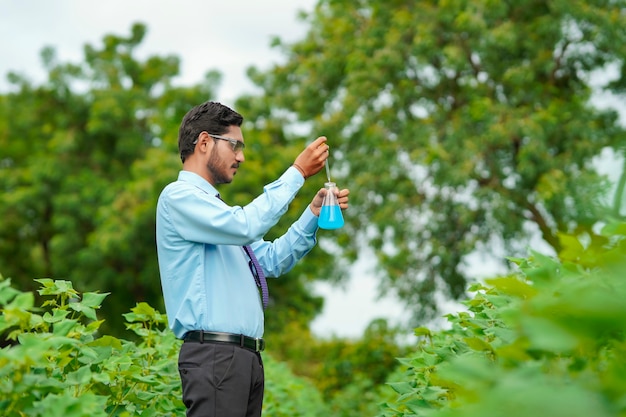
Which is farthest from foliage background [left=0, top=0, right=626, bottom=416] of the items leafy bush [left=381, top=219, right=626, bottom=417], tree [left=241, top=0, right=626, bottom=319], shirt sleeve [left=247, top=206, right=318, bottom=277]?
leafy bush [left=381, top=219, right=626, bottom=417]

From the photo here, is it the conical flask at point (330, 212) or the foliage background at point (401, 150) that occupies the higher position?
the foliage background at point (401, 150)

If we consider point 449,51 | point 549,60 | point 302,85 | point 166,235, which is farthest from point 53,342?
point 302,85

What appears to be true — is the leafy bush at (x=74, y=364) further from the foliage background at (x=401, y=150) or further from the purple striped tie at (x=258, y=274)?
the foliage background at (x=401, y=150)

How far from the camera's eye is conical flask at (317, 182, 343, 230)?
3.84 meters

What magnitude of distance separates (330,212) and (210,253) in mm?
616

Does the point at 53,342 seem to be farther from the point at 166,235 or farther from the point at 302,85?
the point at 302,85

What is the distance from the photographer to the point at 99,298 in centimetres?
328

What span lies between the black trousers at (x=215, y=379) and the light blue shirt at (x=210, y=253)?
83mm

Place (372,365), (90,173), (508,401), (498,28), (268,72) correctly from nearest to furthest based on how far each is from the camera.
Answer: (508,401) → (498,28) → (372,365) → (268,72) → (90,173)

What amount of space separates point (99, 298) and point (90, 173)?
816 inches

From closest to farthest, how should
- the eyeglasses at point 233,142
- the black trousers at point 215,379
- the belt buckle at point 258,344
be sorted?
the black trousers at point 215,379, the belt buckle at point 258,344, the eyeglasses at point 233,142

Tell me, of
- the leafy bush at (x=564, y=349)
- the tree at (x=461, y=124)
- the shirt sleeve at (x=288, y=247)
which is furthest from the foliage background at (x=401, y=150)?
the leafy bush at (x=564, y=349)

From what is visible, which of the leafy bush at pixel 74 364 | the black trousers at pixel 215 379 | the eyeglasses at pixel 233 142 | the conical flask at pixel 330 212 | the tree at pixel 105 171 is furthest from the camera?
the tree at pixel 105 171

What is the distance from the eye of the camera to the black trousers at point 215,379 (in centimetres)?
330
